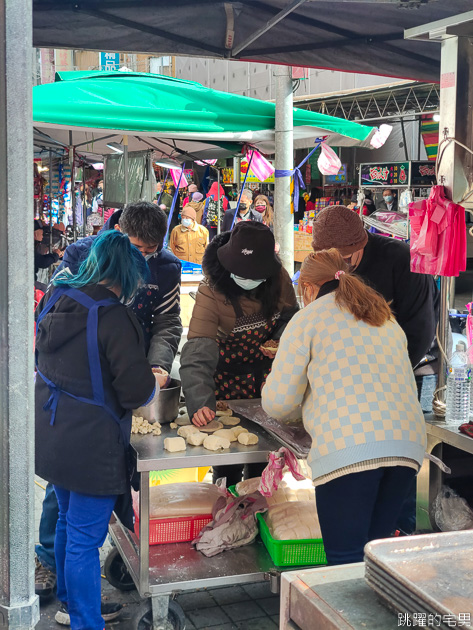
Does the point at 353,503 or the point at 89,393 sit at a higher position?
the point at 89,393

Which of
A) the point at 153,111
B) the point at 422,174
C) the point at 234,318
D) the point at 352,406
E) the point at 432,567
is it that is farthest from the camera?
the point at 422,174

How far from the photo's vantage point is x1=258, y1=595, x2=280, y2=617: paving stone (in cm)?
351

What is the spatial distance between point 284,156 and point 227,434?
14.3 feet

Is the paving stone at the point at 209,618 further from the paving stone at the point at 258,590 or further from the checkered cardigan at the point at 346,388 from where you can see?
the checkered cardigan at the point at 346,388

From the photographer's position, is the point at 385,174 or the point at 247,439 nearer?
the point at 247,439

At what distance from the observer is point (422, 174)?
13.3m

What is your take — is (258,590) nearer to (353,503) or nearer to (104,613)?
(104,613)

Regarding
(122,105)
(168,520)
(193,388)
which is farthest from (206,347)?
(122,105)

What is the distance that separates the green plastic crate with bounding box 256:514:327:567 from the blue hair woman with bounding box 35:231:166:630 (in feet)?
2.39

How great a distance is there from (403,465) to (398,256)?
1360 millimetres

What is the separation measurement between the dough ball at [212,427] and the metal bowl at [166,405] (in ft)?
0.68

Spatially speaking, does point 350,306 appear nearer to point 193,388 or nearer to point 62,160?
point 193,388

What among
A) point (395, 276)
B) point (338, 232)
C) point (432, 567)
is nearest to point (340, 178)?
point (395, 276)

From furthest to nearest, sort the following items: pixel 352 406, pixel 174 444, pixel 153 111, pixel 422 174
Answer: pixel 422 174, pixel 153 111, pixel 174 444, pixel 352 406
